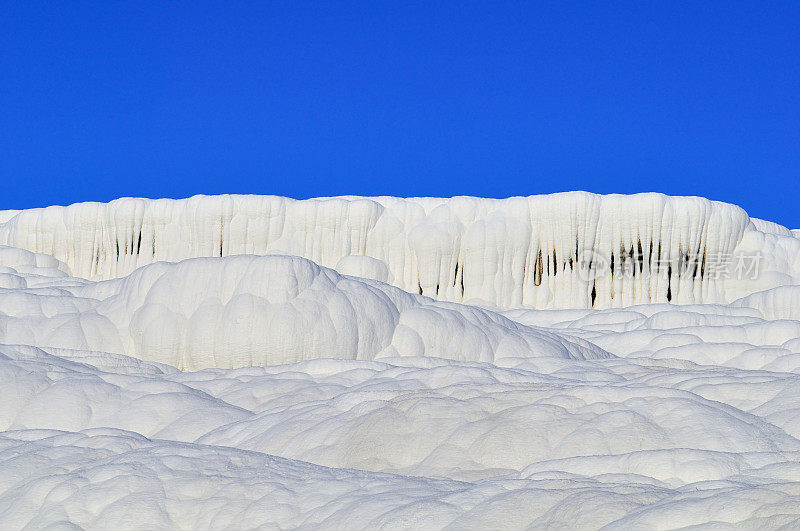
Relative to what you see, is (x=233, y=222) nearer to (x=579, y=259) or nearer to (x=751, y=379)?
(x=579, y=259)

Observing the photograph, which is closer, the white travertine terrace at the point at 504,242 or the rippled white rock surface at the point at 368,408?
the rippled white rock surface at the point at 368,408

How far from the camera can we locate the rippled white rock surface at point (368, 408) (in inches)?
143

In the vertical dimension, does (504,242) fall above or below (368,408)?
above

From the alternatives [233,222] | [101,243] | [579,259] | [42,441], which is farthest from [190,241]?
[42,441]

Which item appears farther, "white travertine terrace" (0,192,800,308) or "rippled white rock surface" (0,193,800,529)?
"white travertine terrace" (0,192,800,308)

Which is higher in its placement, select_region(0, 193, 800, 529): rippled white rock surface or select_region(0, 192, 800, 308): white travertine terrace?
select_region(0, 192, 800, 308): white travertine terrace

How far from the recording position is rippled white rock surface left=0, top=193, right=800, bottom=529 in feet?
11.9

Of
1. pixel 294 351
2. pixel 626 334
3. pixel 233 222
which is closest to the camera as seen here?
pixel 294 351

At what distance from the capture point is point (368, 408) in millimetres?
5477

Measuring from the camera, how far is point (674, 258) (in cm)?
2419

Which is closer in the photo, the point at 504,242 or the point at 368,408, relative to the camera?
the point at 368,408

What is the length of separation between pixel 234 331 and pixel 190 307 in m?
0.81

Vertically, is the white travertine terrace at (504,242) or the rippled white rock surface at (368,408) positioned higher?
the white travertine terrace at (504,242)

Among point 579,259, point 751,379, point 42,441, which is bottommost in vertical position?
point 42,441
